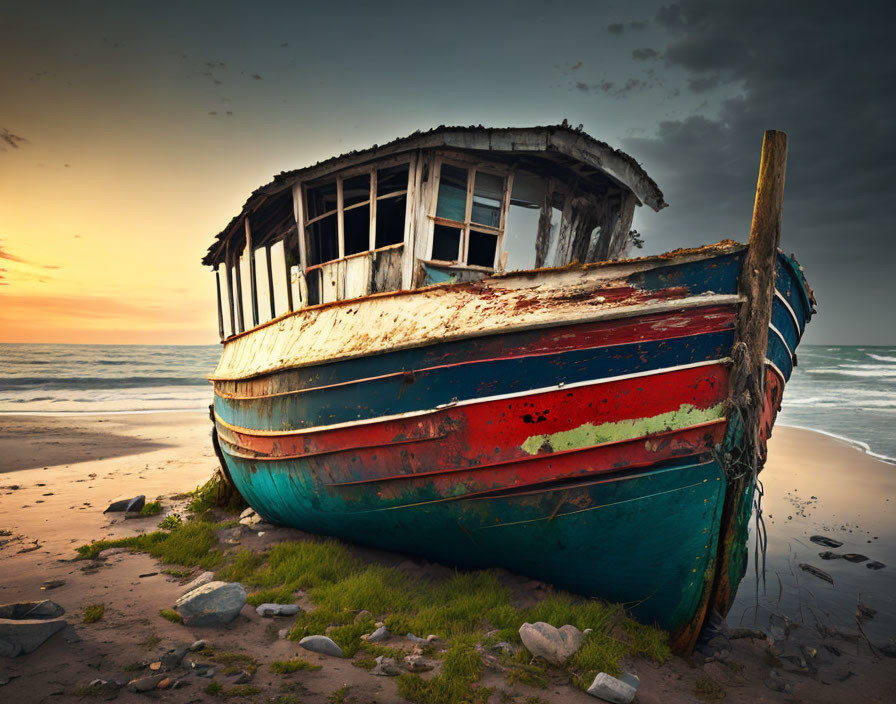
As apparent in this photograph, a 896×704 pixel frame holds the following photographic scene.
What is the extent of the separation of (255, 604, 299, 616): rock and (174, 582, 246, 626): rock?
0.52ft

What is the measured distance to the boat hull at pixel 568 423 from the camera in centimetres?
344

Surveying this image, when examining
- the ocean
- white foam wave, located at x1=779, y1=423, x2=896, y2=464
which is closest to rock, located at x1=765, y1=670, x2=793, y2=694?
white foam wave, located at x1=779, y1=423, x2=896, y2=464

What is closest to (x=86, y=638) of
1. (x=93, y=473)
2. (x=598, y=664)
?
(x=598, y=664)

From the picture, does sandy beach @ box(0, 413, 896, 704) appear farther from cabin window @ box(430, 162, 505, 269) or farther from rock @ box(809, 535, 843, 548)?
cabin window @ box(430, 162, 505, 269)

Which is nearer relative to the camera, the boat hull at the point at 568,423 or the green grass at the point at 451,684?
the green grass at the point at 451,684

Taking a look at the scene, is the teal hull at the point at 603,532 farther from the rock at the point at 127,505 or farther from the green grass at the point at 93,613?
the rock at the point at 127,505

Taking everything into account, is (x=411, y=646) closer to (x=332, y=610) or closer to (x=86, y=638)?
(x=332, y=610)

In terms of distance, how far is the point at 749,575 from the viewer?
5785mm

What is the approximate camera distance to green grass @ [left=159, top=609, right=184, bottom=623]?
146 inches

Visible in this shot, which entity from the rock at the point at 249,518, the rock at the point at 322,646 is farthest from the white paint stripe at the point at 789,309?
the rock at the point at 249,518

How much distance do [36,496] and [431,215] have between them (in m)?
8.24

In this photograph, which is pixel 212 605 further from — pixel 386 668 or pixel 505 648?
pixel 505 648

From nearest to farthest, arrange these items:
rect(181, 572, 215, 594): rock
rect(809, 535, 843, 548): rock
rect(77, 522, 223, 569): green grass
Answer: rect(181, 572, 215, 594): rock < rect(77, 522, 223, 569): green grass < rect(809, 535, 843, 548): rock

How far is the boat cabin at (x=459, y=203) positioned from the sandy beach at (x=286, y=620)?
Answer: 121 inches
